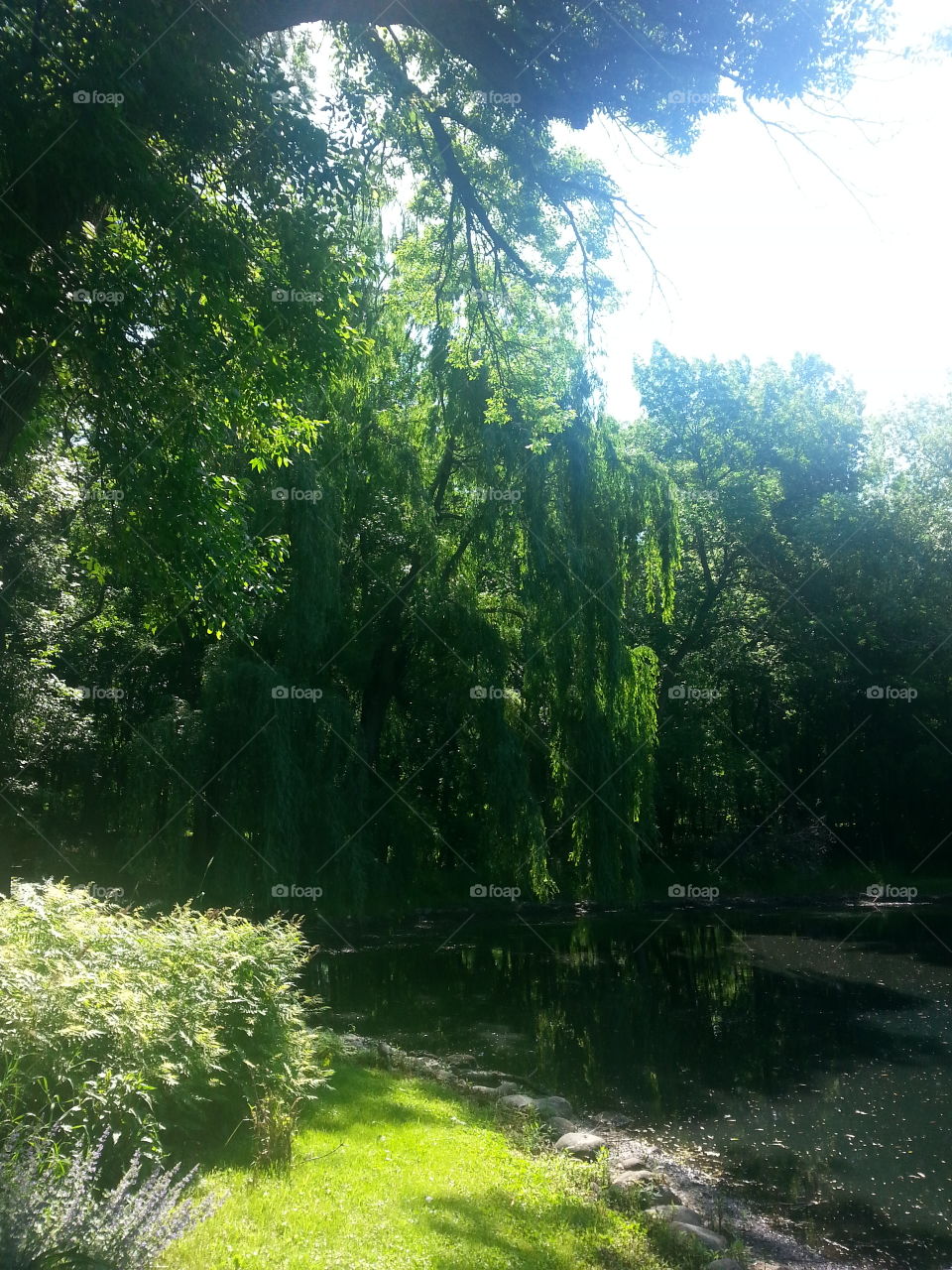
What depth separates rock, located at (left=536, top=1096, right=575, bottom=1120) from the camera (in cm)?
921

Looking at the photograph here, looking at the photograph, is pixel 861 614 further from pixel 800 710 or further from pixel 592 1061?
pixel 592 1061

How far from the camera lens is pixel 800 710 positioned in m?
34.5
